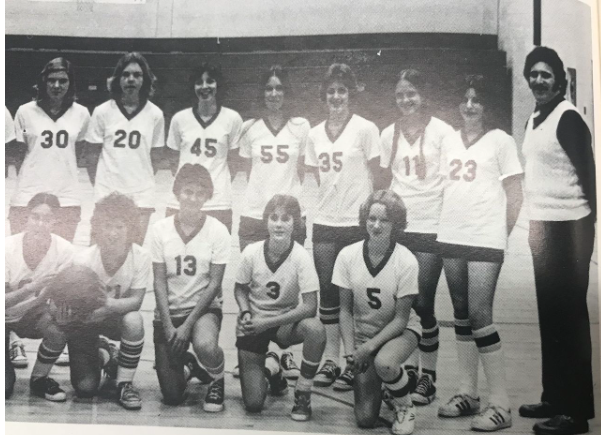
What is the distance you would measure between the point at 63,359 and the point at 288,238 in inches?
24.4

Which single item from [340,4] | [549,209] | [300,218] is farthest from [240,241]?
[549,209]

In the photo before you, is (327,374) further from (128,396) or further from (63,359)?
(63,359)

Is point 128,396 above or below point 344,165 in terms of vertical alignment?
below

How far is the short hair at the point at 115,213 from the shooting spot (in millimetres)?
1532

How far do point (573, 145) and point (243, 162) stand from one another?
78 cm

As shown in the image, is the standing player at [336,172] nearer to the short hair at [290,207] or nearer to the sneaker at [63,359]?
the short hair at [290,207]

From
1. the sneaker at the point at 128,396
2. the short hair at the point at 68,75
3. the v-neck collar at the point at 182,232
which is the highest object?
the short hair at the point at 68,75

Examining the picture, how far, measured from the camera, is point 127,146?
1.55 m

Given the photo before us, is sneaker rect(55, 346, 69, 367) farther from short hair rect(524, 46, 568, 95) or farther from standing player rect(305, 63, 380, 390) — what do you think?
short hair rect(524, 46, 568, 95)

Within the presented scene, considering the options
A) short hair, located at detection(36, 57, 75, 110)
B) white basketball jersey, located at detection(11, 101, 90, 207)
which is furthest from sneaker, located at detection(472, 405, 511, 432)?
short hair, located at detection(36, 57, 75, 110)

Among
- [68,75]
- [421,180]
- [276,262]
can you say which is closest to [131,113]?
[68,75]

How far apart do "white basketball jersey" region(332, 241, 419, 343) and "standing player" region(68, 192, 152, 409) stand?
48cm

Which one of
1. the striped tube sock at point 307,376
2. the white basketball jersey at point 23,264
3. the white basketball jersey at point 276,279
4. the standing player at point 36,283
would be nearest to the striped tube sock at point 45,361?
the standing player at point 36,283

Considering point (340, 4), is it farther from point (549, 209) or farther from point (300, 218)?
point (549, 209)
